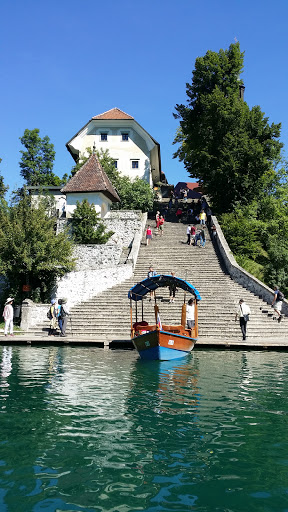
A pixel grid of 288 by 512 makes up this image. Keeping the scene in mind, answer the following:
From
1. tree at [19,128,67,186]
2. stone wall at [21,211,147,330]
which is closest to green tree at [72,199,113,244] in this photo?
stone wall at [21,211,147,330]

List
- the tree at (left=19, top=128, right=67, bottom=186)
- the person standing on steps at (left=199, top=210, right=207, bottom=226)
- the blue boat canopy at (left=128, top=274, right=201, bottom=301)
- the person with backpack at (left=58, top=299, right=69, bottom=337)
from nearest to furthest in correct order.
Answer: the blue boat canopy at (left=128, top=274, right=201, bottom=301) → the person with backpack at (left=58, top=299, right=69, bottom=337) → the person standing on steps at (left=199, top=210, right=207, bottom=226) → the tree at (left=19, top=128, right=67, bottom=186)

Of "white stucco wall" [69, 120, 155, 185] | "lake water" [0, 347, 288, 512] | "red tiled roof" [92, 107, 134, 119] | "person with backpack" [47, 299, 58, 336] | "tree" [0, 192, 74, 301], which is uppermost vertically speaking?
"red tiled roof" [92, 107, 134, 119]

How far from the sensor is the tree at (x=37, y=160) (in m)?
61.6

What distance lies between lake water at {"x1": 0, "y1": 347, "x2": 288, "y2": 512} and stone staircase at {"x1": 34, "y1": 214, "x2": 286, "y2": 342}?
7.74 m

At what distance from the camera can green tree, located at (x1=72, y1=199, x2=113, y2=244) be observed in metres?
32.6

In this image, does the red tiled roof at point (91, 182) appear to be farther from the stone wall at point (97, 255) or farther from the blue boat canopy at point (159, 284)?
the blue boat canopy at point (159, 284)

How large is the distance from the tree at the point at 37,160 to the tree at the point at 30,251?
1429 inches

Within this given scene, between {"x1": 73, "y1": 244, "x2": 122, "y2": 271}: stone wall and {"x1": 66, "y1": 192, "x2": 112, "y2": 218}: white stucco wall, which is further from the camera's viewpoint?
{"x1": 66, "y1": 192, "x2": 112, "y2": 218}: white stucco wall

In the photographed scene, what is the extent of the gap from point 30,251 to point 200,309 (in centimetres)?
936

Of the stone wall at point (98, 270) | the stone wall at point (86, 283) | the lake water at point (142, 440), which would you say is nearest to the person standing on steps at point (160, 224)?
the stone wall at point (98, 270)

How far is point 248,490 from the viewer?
5414 millimetres

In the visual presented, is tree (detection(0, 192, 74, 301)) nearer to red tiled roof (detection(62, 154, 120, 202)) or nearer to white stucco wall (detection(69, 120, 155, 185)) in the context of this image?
red tiled roof (detection(62, 154, 120, 202))

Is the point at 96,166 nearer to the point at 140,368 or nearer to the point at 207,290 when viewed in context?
the point at 207,290

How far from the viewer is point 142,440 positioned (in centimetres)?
721
